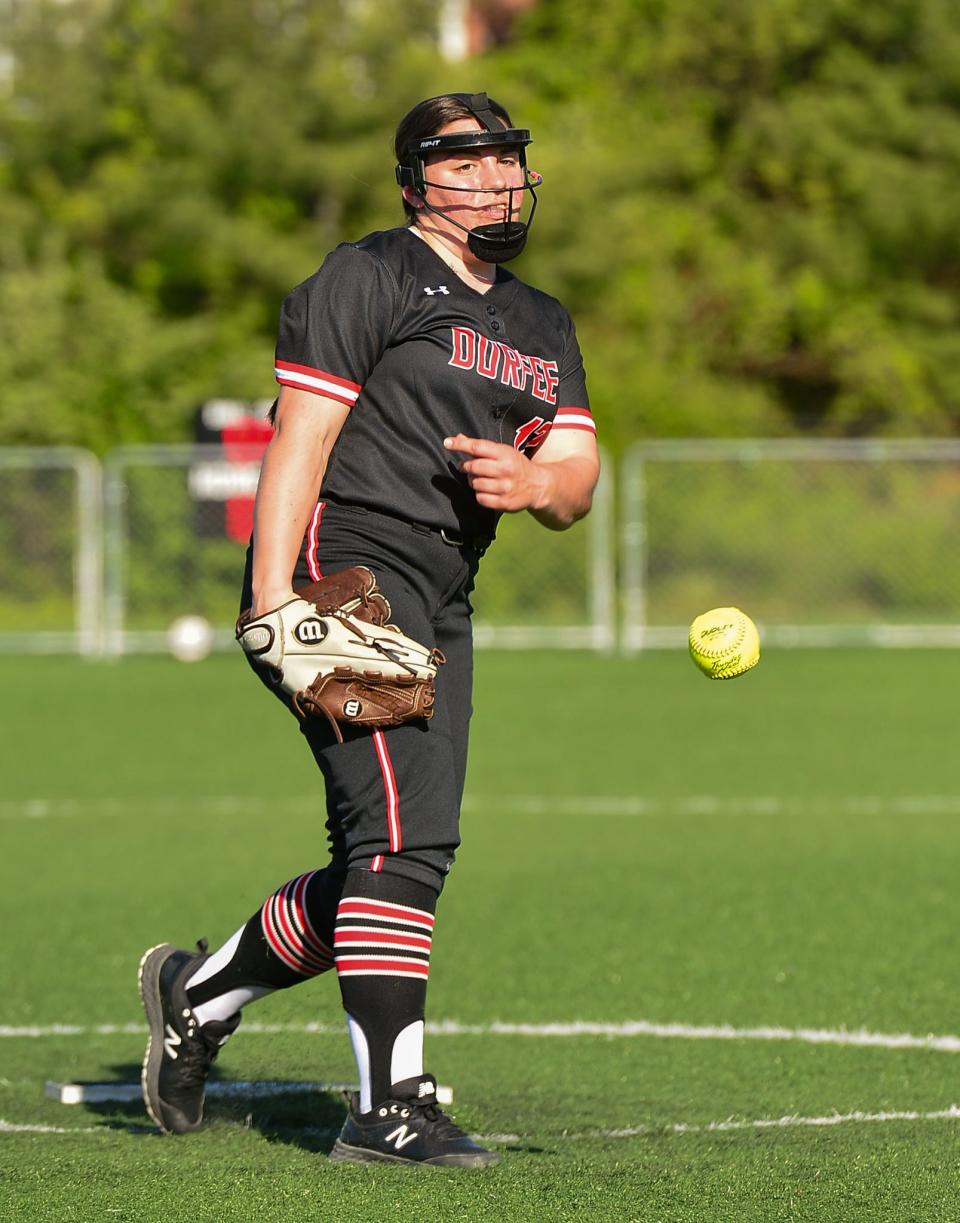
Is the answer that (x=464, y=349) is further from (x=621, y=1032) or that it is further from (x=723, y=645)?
(x=621, y=1032)

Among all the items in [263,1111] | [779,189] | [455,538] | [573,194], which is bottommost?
[263,1111]

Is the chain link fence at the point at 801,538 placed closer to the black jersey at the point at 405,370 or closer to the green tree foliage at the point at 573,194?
the green tree foliage at the point at 573,194

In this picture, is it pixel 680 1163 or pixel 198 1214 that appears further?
pixel 680 1163

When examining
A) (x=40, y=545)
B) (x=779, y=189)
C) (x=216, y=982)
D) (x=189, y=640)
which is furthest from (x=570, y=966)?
(x=779, y=189)

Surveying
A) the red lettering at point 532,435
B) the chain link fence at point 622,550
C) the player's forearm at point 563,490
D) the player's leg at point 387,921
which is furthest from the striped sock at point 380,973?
the chain link fence at point 622,550

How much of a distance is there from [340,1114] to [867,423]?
23.8 meters

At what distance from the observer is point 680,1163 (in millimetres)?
3916

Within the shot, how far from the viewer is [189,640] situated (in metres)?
17.8

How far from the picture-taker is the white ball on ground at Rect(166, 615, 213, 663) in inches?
700

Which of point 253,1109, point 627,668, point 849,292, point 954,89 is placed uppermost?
point 954,89

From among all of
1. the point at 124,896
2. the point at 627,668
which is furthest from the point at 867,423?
the point at 124,896

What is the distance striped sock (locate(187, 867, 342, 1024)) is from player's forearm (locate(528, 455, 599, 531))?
0.90m

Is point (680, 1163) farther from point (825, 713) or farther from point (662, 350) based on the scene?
point (662, 350)

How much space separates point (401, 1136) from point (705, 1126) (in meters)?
0.79
